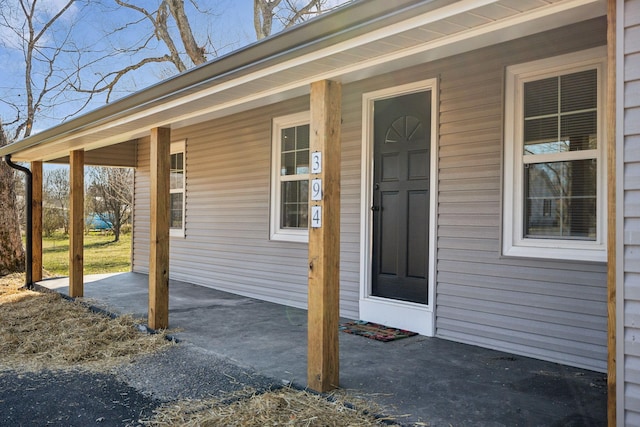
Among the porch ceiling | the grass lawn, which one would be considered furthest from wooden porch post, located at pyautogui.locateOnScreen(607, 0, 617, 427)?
the grass lawn

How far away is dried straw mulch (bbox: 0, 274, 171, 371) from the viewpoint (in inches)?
160

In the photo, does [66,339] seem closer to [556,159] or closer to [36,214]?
[36,214]

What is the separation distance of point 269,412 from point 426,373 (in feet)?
3.90

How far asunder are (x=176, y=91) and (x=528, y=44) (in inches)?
106

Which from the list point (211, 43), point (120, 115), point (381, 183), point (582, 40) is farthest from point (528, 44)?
point (211, 43)

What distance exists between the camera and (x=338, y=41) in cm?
272

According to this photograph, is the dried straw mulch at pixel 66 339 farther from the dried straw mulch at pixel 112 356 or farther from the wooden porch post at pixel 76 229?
the wooden porch post at pixel 76 229

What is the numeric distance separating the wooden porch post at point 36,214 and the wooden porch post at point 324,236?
6.03 m

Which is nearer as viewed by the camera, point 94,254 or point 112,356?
point 112,356

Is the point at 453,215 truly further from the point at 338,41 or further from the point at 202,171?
the point at 202,171

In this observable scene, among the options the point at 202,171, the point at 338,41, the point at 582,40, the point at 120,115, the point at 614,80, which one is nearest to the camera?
the point at 614,80

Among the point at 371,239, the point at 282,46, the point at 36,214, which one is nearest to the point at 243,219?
the point at 371,239

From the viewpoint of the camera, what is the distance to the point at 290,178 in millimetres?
6219

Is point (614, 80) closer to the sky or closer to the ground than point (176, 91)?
closer to the ground
